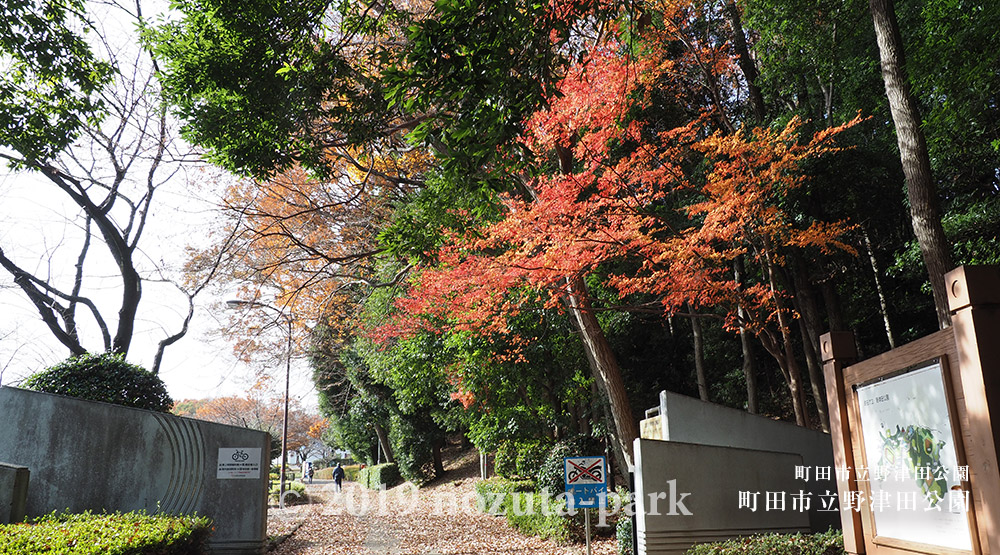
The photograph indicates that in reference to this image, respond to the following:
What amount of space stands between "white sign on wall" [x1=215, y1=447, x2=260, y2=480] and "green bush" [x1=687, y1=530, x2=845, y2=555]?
6998mm

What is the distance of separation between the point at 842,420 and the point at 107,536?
23.9ft

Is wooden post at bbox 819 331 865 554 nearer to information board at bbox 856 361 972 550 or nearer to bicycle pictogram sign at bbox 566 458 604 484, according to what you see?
information board at bbox 856 361 972 550

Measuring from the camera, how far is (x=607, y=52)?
12102 mm

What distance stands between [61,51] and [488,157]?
22.6ft

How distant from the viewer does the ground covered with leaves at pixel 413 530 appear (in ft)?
36.6

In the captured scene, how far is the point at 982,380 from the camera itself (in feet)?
11.8

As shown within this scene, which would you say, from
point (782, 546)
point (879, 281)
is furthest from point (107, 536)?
point (879, 281)

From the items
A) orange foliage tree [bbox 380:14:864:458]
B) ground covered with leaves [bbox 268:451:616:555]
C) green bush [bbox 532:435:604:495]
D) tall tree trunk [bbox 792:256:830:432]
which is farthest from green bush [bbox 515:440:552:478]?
tall tree trunk [bbox 792:256:830:432]

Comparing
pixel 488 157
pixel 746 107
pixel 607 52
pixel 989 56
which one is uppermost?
pixel 746 107

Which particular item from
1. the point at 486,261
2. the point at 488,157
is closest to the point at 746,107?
the point at 486,261

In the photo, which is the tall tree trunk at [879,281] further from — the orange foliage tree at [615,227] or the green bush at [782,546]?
the green bush at [782,546]

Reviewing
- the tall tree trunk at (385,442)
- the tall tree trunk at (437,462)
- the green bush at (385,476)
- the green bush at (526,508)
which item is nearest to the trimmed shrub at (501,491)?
the green bush at (526,508)

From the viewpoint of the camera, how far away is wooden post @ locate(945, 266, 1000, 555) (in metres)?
3.51

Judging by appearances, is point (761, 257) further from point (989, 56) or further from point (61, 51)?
point (61, 51)
